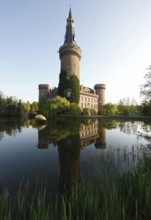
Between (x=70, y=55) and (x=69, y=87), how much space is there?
11339 millimetres

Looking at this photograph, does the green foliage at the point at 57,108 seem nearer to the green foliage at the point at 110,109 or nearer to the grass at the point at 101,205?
the green foliage at the point at 110,109

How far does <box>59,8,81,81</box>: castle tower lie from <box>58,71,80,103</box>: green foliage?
6.08 ft

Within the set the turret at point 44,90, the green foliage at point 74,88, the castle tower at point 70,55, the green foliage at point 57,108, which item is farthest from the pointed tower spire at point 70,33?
the green foliage at point 57,108

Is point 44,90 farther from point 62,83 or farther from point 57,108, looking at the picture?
point 57,108

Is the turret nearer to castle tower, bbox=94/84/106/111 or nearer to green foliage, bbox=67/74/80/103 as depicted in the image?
green foliage, bbox=67/74/80/103

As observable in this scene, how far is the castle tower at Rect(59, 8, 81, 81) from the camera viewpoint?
48088 mm

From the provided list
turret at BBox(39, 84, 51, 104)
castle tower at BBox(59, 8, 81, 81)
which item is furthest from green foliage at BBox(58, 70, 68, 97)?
turret at BBox(39, 84, 51, 104)

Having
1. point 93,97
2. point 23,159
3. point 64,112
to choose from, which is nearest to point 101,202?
point 23,159

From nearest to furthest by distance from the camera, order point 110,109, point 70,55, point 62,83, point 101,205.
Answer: point 101,205 < point 62,83 < point 70,55 < point 110,109

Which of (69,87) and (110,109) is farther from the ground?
(69,87)

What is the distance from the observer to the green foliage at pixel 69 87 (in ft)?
151

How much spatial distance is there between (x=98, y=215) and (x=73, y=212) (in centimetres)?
59

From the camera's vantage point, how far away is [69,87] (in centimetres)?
4641

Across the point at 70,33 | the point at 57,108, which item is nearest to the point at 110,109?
the point at 57,108
